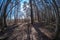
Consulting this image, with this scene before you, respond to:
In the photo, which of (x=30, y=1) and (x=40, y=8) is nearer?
(x=30, y=1)

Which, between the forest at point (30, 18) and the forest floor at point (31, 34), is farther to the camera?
the forest at point (30, 18)

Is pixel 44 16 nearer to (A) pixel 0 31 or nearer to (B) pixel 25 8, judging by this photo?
(B) pixel 25 8

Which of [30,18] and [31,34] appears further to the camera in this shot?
[30,18]

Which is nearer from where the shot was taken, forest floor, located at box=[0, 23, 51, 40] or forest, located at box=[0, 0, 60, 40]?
forest floor, located at box=[0, 23, 51, 40]

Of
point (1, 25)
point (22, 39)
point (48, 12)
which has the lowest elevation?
point (22, 39)

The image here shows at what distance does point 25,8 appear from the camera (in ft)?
69.5

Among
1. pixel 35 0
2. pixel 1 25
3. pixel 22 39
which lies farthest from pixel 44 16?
pixel 22 39

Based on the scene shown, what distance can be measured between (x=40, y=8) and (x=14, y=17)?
849 centimetres

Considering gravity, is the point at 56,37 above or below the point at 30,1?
below

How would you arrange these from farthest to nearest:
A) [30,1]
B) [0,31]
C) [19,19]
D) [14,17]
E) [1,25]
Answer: [19,19] < [14,17] < [30,1] < [1,25] < [0,31]

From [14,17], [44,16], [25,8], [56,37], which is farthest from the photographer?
[14,17]

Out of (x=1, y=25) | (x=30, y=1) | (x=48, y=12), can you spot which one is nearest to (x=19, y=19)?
(x=48, y=12)

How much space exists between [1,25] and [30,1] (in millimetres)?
6041

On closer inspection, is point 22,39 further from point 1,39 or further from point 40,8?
point 40,8
